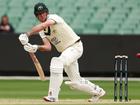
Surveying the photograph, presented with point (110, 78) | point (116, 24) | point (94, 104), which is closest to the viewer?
point (94, 104)

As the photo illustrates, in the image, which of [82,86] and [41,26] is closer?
[41,26]

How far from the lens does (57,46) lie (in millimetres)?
12086

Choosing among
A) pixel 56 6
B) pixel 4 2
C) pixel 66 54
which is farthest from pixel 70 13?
pixel 66 54

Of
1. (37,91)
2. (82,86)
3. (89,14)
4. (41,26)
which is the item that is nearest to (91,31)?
(89,14)

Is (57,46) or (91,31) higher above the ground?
(57,46)

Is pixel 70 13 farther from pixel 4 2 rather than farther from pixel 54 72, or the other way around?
pixel 54 72

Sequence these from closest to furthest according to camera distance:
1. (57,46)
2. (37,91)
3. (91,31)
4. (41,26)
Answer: (41,26), (57,46), (37,91), (91,31)

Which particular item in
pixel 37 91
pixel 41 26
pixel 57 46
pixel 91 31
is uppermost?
pixel 41 26

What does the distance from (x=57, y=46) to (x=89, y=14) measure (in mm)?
9835

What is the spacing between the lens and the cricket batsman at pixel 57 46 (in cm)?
1167

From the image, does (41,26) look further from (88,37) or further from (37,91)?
(88,37)

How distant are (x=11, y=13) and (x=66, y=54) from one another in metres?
10.6

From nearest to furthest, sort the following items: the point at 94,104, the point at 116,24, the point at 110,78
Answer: the point at 94,104 < the point at 110,78 < the point at 116,24

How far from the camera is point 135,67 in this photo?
65.9ft
